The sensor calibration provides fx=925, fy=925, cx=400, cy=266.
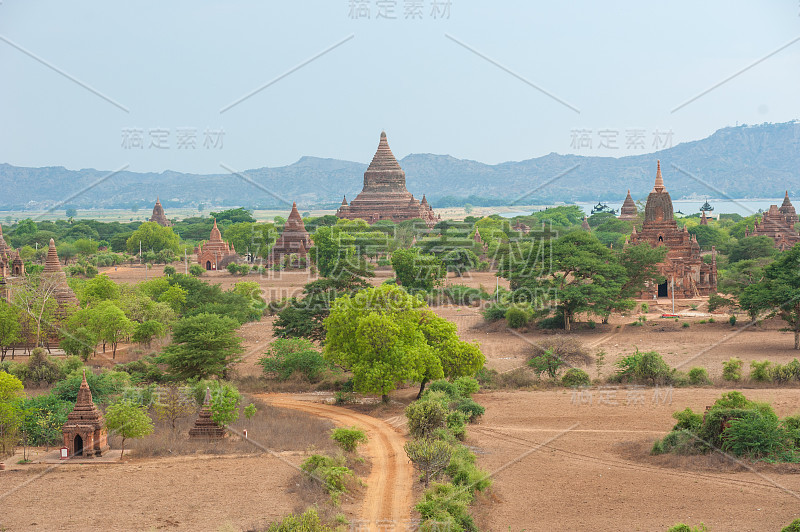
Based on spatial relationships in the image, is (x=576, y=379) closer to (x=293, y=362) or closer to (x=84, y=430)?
(x=293, y=362)

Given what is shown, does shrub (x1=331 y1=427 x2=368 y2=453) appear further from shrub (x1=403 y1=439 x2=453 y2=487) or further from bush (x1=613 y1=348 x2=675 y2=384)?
bush (x1=613 y1=348 x2=675 y2=384)

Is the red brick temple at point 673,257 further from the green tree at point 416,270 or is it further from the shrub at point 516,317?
the green tree at point 416,270

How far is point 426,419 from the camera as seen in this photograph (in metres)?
23.5

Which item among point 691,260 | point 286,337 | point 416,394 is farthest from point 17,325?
point 691,260

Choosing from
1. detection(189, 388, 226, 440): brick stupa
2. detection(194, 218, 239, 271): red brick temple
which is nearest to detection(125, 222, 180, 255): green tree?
detection(194, 218, 239, 271): red brick temple

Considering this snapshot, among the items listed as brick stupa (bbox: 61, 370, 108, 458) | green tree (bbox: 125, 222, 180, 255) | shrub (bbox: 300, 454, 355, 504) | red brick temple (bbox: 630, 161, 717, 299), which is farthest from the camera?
green tree (bbox: 125, 222, 180, 255)

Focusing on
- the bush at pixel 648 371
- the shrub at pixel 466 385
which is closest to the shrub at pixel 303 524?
the shrub at pixel 466 385

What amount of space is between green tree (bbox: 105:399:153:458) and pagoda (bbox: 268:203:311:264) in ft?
174

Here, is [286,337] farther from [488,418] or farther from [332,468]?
[332,468]

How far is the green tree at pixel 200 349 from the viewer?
29719 mm

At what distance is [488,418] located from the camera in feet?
85.9

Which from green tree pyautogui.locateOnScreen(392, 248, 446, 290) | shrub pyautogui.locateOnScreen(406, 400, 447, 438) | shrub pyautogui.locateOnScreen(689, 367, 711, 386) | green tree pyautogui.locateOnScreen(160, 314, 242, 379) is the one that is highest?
Result: green tree pyautogui.locateOnScreen(392, 248, 446, 290)

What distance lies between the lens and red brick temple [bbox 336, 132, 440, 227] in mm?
105000

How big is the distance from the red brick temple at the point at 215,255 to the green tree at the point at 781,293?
1934 inches
